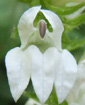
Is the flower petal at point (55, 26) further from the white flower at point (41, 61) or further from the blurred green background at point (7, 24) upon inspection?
the blurred green background at point (7, 24)

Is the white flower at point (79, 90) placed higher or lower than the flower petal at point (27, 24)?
lower

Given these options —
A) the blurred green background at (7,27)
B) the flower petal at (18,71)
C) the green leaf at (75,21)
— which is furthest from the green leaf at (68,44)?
the blurred green background at (7,27)

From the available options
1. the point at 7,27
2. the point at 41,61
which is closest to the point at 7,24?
the point at 7,27

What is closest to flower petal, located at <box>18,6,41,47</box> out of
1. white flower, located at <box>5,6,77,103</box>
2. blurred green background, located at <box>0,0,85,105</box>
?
white flower, located at <box>5,6,77,103</box>

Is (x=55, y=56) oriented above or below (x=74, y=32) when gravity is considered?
above

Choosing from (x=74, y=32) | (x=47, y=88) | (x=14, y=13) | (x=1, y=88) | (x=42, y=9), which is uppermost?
(x=42, y=9)

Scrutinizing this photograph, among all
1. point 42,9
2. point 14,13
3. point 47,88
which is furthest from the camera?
point 14,13

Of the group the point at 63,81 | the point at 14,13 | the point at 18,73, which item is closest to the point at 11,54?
the point at 18,73

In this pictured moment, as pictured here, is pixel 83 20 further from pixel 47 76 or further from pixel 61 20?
pixel 47 76
